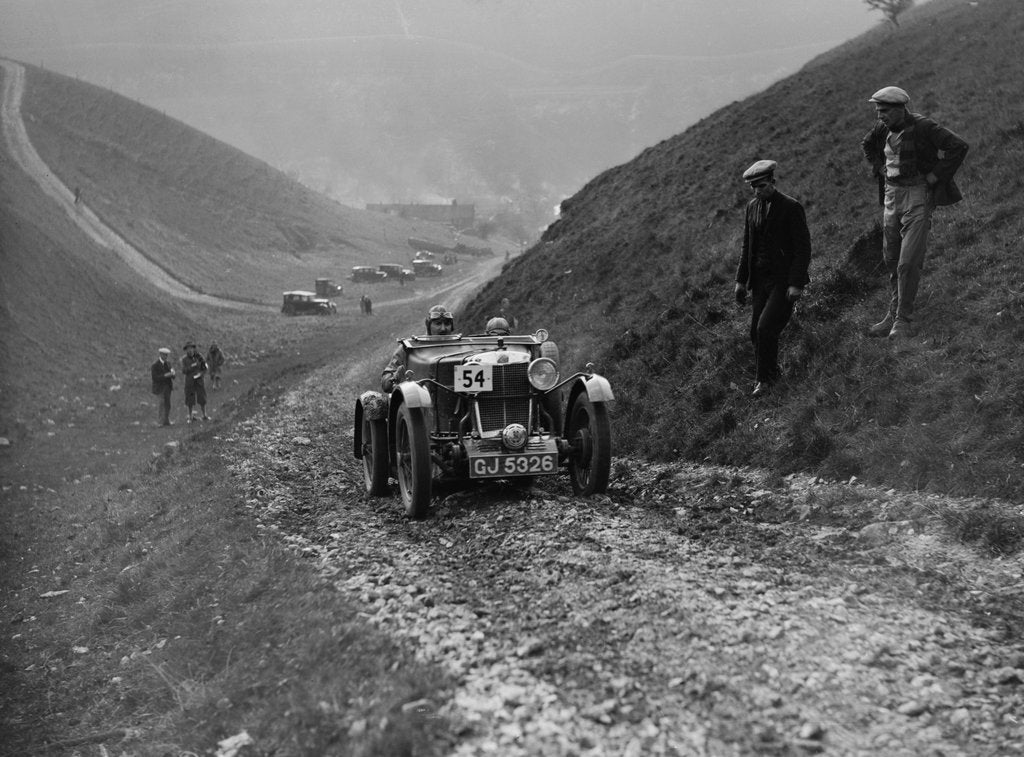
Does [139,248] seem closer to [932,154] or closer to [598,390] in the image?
[598,390]

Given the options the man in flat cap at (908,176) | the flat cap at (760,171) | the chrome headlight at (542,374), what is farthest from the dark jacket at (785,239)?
the chrome headlight at (542,374)

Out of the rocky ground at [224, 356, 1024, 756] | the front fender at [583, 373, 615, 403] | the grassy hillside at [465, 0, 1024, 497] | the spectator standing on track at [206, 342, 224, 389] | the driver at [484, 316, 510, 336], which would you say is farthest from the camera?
the spectator standing on track at [206, 342, 224, 389]

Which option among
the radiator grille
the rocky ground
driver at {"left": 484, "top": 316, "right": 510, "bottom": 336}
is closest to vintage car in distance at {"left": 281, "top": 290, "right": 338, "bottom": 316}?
driver at {"left": 484, "top": 316, "right": 510, "bottom": 336}

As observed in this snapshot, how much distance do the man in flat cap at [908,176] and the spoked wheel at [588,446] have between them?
343 cm

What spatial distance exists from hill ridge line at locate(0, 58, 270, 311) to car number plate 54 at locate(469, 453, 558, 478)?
149 ft

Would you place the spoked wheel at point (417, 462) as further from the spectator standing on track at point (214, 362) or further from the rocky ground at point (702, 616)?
the spectator standing on track at point (214, 362)

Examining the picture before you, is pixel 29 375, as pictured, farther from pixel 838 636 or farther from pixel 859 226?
pixel 838 636

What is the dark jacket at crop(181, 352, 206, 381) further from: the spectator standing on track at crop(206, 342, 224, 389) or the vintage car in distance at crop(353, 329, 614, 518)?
the vintage car in distance at crop(353, 329, 614, 518)

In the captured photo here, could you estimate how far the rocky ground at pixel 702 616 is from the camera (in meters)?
3.99

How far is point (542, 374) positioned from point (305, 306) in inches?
1708

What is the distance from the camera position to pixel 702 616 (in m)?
5.09

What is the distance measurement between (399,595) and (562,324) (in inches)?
477

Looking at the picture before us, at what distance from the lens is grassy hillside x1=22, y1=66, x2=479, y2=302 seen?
6588 cm

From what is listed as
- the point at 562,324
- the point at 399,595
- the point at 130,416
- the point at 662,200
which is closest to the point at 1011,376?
the point at 399,595
